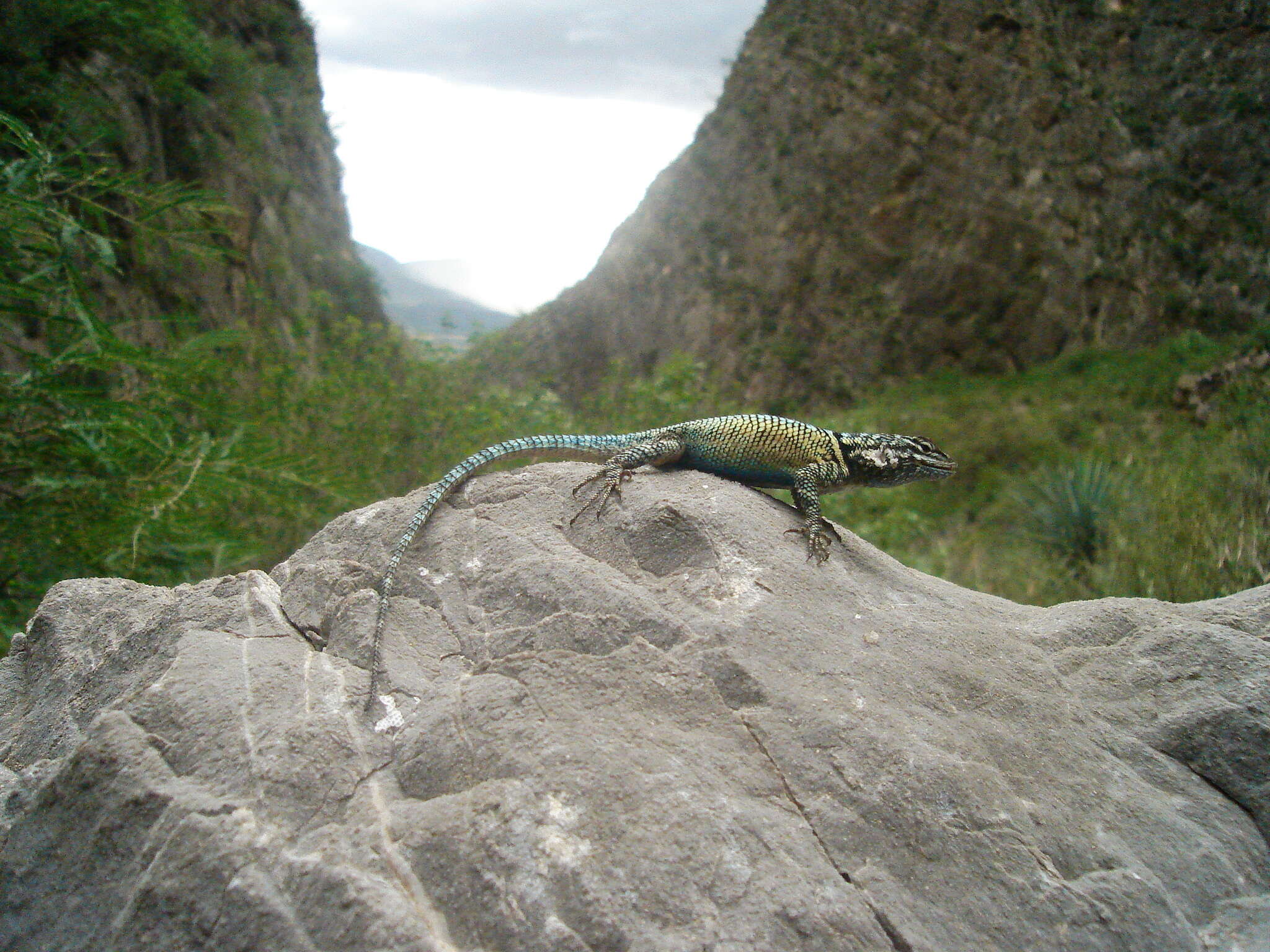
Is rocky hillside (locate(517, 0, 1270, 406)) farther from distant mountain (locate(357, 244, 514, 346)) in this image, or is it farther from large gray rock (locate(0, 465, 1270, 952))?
large gray rock (locate(0, 465, 1270, 952))

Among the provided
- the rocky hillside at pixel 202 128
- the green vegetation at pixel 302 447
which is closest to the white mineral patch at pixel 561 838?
the green vegetation at pixel 302 447

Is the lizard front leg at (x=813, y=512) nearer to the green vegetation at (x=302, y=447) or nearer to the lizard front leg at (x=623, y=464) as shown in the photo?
the green vegetation at (x=302, y=447)

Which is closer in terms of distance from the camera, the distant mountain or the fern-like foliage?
the fern-like foliage

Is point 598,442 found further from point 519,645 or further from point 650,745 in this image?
point 650,745

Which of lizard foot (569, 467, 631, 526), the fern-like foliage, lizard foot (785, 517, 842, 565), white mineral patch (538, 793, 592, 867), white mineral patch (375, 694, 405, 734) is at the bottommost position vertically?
the fern-like foliage

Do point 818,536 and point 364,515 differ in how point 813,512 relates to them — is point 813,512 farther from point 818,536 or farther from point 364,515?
point 364,515

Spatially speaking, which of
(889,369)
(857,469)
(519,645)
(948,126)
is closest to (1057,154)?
(948,126)

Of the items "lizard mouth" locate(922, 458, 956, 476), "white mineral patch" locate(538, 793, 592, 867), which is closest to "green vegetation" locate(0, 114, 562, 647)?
"white mineral patch" locate(538, 793, 592, 867)

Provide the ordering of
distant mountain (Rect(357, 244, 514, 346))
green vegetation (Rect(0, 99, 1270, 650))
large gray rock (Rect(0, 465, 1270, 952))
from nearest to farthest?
large gray rock (Rect(0, 465, 1270, 952)) < green vegetation (Rect(0, 99, 1270, 650)) < distant mountain (Rect(357, 244, 514, 346))
